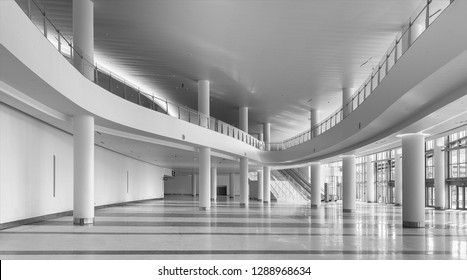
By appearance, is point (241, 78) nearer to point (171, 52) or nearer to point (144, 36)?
point (171, 52)

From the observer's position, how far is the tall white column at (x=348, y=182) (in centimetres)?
3353

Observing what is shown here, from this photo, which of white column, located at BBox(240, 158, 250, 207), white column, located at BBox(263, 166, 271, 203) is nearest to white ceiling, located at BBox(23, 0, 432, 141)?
white column, located at BBox(240, 158, 250, 207)

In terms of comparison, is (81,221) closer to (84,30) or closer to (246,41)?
(84,30)

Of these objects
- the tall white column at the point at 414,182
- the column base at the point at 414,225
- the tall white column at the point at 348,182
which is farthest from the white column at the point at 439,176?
the column base at the point at 414,225

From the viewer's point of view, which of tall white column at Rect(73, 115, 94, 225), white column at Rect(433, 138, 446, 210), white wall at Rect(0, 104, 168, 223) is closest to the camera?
white wall at Rect(0, 104, 168, 223)

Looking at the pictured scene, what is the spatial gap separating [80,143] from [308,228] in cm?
922

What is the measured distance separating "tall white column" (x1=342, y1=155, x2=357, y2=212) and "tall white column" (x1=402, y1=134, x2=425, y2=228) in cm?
1290

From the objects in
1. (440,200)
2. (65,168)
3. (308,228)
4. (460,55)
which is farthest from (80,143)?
(440,200)

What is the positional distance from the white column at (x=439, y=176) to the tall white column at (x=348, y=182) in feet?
21.8

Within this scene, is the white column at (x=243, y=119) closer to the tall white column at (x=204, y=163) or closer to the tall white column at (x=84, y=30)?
the tall white column at (x=204, y=163)

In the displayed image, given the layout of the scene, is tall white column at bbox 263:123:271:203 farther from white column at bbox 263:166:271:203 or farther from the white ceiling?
the white ceiling

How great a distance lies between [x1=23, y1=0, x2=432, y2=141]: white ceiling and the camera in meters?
17.8

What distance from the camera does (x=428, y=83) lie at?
12.7 metres
